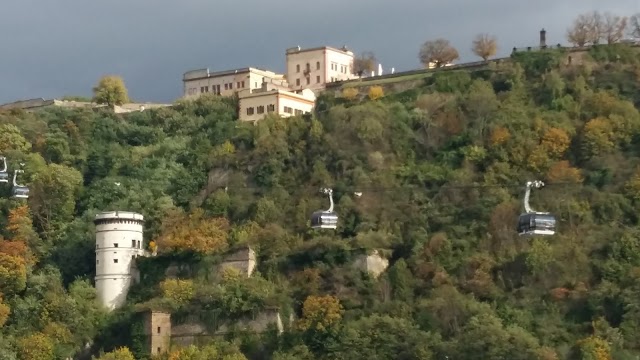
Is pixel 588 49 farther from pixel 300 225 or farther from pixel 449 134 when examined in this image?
pixel 300 225

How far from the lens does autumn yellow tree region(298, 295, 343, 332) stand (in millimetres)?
57969

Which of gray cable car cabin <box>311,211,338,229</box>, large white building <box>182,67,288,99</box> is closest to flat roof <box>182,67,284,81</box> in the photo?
large white building <box>182,67,288,99</box>

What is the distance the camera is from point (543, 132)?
218ft

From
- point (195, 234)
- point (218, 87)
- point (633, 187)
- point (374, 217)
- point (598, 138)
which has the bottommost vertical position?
point (195, 234)

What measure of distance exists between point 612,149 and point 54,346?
80.3 feet

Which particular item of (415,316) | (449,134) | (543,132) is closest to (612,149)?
(543,132)

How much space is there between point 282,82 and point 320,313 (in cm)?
2561

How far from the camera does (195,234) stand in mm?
64812

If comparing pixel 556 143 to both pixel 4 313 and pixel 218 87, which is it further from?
pixel 218 87

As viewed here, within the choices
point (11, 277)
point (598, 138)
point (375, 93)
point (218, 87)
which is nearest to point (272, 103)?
point (375, 93)

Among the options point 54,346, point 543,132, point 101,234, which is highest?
point 543,132

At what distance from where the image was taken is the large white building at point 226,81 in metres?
82.8

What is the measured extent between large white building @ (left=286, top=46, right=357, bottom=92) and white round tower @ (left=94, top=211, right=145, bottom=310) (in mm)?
17464

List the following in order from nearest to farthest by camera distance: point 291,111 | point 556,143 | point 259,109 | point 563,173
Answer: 1. point 563,173
2. point 556,143
3. point 291,111
4. point 259,109
